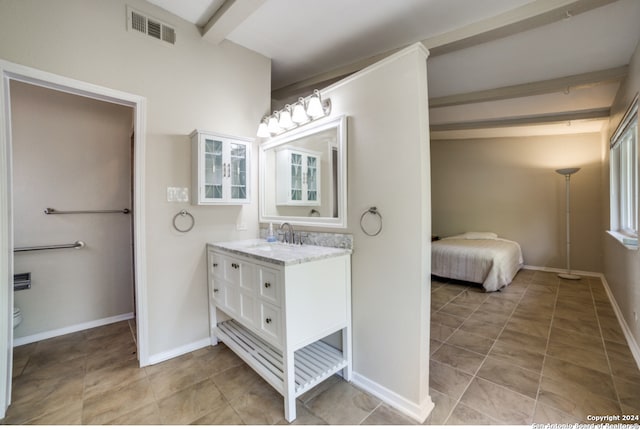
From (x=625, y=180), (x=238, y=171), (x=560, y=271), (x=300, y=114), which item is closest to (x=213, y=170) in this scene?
(x=238, y=171)

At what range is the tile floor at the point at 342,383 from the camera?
1578 mm

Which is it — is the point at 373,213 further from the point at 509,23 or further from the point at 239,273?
the point at 509,23

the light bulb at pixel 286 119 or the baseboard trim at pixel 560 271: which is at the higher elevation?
the light bulb at pixel 286 119

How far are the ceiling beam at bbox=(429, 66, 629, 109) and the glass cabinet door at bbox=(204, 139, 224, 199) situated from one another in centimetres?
294

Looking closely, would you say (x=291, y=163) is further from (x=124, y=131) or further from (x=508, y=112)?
(x=508, y=112)

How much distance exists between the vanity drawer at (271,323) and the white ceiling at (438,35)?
2.05 meters

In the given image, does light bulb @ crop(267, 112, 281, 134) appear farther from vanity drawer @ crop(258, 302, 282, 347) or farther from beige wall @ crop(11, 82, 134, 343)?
beige wall @ crop(11, 82, 134, 343)

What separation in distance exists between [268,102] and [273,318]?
2137mm

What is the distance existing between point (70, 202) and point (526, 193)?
699 cm

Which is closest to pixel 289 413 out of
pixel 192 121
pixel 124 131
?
pixel 192 121

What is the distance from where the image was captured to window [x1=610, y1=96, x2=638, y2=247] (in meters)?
2.69

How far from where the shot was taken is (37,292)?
250 cm

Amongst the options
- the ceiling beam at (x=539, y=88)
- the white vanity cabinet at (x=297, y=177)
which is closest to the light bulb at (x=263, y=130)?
the white vanity cabinet at (x=297, y=177)

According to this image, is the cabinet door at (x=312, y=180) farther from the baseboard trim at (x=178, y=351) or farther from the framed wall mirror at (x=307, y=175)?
the baseboard trim at (x=178, y=351)
